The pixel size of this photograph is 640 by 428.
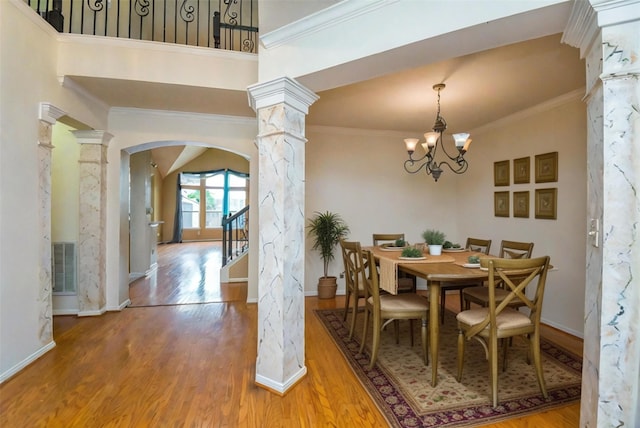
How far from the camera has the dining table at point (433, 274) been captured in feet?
6.98

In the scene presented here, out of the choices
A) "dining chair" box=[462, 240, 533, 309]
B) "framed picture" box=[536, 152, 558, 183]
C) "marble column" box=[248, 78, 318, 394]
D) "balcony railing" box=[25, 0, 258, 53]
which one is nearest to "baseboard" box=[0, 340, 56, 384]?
"marble column" box=[248, 78, 318, 394]

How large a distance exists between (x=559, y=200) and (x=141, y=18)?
16.7 ft

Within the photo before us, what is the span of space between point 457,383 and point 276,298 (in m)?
1.48

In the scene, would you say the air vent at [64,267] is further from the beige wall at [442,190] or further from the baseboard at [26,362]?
the beige wall at [442,190]

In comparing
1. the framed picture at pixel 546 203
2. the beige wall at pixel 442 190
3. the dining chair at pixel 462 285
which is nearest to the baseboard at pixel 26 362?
the beige wall at pixel 442 190

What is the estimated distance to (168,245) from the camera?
9.93 meters

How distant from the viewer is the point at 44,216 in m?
2.64

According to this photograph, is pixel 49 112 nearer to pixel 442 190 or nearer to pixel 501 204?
pixel 442 190

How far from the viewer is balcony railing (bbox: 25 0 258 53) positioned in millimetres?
3088

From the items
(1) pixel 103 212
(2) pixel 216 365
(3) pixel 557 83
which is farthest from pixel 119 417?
(3) pixel 557 83

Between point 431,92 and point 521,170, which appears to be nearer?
point 431,92

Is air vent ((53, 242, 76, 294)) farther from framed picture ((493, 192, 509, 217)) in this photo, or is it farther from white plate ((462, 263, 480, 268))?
framed picture ((493, 192, 509, 217))

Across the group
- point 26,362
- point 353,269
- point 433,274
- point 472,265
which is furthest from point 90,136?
point 472,265

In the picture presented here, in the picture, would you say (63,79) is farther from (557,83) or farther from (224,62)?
(557,83)
